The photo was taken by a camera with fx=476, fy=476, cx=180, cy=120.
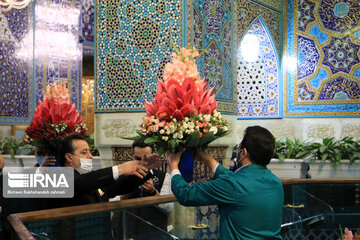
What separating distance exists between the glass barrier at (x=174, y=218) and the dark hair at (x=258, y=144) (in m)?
0.74

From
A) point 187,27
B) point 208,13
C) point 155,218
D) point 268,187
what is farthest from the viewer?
point 208,13

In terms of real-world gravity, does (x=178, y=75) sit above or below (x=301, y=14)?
below

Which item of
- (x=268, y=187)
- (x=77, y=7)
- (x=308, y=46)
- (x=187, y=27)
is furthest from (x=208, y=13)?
(x=77, y=7)

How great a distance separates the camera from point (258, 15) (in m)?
9.76

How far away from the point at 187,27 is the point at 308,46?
5457mm

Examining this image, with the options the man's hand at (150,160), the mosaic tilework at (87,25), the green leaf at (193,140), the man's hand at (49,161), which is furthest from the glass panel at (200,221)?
the mosaic tilework at (87,25)

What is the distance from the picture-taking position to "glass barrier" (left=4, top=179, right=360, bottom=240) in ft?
7.79

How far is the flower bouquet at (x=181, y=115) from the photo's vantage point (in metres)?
2.44

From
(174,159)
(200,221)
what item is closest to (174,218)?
(200,221)

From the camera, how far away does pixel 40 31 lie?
9852 millimetres

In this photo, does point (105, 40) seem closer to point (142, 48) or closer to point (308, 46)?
point (142, 48)

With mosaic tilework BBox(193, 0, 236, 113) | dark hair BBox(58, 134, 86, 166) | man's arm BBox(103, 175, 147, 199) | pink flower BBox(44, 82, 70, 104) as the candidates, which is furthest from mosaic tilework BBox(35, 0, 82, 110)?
man's arm BBox(103, 175, 147, 199)

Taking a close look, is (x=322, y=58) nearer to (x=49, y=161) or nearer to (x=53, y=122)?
(x=53, y=122)

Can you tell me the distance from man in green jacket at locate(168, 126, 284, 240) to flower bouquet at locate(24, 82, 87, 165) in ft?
6.74
